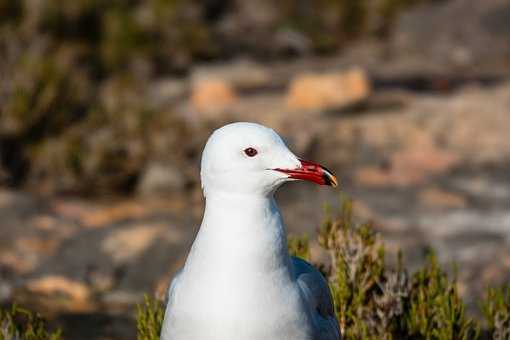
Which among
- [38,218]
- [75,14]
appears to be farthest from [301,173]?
[75,14]

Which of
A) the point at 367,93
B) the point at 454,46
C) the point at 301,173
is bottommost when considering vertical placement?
the point at 301,173

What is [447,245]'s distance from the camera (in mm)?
7770

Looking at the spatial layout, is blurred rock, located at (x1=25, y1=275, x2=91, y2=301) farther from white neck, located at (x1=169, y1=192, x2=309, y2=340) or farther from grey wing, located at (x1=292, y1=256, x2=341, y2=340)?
white neck, located at (x1=169, y1=192, x2=309, y2=340)

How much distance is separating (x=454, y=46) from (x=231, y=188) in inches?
444

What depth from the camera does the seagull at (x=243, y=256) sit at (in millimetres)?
3283

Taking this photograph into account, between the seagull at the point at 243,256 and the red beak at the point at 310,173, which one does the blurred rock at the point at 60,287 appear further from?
the red beak at the point at 310,173

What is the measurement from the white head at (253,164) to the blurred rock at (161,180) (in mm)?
5737

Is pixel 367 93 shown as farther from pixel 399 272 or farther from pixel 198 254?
pixel 198 254

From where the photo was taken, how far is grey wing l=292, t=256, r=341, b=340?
3.53 metres

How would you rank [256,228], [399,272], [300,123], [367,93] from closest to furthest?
[256,228], [399,272], [300,123], [367,93]

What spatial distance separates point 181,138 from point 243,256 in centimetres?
637

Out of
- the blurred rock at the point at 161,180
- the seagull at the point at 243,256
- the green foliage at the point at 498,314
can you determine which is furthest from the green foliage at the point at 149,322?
the blurred rock at the point at 161,180

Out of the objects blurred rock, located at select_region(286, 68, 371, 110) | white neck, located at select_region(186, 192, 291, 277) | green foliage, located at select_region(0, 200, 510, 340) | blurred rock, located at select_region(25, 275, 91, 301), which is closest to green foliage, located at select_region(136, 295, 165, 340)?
green foliage, located at select_region(0, 200, 510, 340)

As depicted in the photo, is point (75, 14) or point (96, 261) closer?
point (96, 261)
